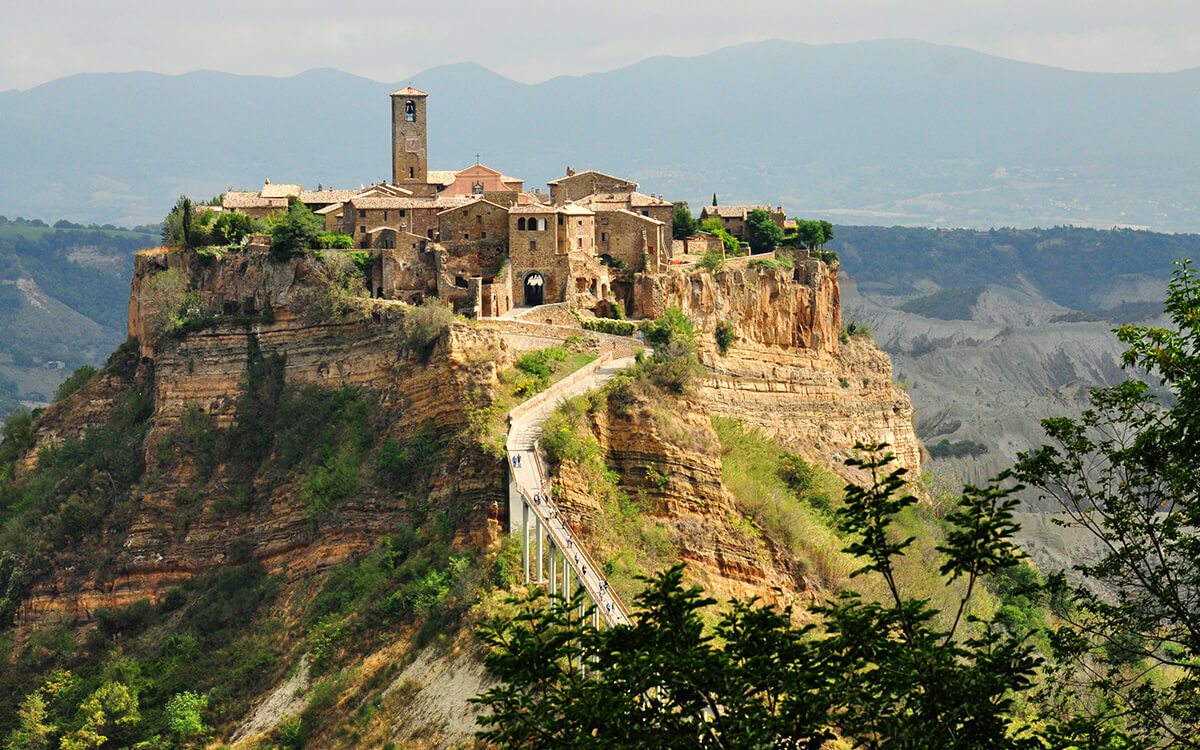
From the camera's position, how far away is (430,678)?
149ft

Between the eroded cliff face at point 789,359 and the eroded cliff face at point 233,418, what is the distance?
1083cm

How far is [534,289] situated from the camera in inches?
2500

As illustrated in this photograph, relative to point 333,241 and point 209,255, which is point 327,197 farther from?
point 333,241

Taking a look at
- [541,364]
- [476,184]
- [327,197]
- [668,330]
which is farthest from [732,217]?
[541,364]

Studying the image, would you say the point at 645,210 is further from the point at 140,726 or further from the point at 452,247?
the point at 140,726

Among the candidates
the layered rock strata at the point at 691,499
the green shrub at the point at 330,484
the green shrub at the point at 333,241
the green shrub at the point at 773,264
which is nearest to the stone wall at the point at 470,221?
the green shrub at the point at 333,241

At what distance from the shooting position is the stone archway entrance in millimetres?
63222

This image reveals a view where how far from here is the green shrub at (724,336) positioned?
214 feet

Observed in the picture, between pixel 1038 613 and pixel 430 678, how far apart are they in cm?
2908

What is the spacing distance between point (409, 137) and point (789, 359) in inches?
760

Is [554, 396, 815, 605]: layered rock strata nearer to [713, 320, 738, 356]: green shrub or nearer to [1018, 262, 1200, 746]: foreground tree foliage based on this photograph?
[713, 320, 738, 356]: green shrub

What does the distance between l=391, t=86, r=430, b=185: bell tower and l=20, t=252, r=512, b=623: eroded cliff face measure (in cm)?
1010

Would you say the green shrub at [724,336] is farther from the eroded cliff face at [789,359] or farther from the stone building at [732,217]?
the stone building at [732,217]

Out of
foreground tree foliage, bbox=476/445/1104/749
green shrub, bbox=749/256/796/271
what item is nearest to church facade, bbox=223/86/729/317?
green shrub, bbox=749/256/796/271
